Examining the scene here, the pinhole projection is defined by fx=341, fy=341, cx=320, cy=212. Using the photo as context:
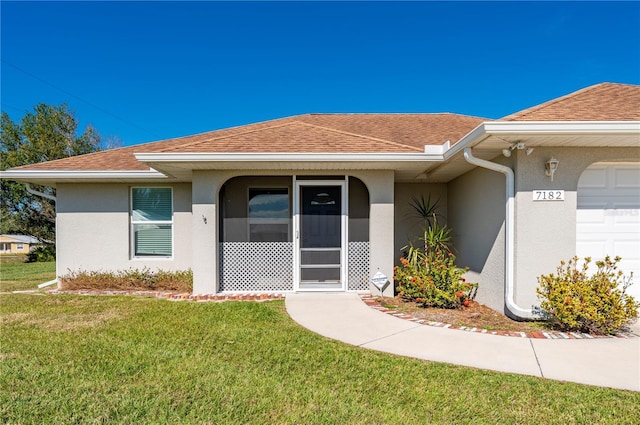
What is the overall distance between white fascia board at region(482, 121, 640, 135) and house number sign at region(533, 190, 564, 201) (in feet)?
3.54

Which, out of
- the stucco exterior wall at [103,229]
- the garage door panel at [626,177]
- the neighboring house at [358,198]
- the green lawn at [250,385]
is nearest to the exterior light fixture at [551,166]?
the neighboring house at [358,198]

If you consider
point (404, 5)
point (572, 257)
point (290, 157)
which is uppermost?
point (404, 5)

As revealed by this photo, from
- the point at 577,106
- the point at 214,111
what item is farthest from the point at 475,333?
the point at 214,111

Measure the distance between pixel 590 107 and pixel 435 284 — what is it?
13.2 ft

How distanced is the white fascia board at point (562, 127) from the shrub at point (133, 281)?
7.49 m

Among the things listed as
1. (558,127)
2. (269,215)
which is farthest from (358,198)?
(558,127)

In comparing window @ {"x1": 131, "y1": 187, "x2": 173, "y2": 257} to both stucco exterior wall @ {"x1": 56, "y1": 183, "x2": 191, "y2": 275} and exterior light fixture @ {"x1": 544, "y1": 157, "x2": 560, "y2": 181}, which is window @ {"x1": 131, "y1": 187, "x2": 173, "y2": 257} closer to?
stucco exterior wall @ {"x1": 56, "y1": 183, "x2": 191, "y2": 275}

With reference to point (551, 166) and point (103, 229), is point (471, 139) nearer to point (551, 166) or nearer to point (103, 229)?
point (551, 166)

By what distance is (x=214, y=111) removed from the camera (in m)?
24.3

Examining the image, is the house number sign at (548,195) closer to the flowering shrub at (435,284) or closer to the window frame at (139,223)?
the flowering shrub at (435,284)

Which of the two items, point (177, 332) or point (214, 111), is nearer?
point (177, 332)

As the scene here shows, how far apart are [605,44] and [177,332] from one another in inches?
585

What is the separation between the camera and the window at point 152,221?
9.28m

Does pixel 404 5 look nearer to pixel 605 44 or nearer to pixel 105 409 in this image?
pixel 605 44
